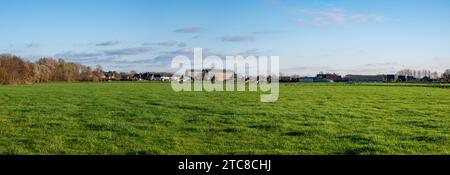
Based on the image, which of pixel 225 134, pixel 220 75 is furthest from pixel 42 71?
pixel 225 134

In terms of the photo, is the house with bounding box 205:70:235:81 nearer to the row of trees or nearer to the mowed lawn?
the row of trees

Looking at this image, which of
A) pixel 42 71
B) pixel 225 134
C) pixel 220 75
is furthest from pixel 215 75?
pixel 225 134

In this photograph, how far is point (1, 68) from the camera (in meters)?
122

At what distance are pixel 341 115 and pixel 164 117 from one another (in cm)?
917

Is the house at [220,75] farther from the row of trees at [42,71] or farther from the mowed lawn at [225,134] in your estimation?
the mowed lawn at [225,134]

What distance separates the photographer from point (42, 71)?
15850cm

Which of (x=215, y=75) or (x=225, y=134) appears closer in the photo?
(x=225, y=134)

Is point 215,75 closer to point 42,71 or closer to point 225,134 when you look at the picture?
point 42,71

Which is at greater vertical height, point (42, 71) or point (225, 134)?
point (42, 71)

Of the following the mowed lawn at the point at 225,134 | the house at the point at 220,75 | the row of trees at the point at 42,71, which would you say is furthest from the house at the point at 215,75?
the mowed lawn at the point at 225,134

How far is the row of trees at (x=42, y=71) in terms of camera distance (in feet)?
414
